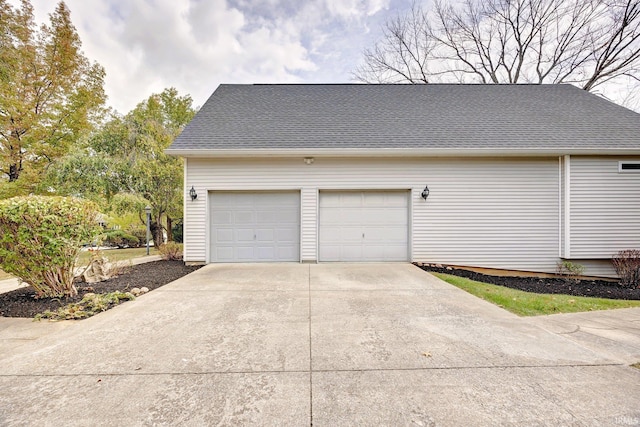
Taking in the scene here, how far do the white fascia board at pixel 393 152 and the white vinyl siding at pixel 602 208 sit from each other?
0.32 meters

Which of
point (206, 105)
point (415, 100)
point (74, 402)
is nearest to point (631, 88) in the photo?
point (415, 100)

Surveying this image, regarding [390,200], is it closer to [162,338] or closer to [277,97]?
[277,97]

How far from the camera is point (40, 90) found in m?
11.3

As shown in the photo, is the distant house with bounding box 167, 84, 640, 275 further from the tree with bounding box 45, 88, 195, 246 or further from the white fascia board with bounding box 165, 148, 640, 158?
the tree with bounding box 45, 88, 195, 246

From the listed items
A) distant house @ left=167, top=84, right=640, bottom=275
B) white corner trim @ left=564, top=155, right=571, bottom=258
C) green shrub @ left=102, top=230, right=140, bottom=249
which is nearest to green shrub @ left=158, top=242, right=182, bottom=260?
distant house @ left=167, top=84, right=640, bottom=275

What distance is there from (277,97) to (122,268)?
23.4 ft

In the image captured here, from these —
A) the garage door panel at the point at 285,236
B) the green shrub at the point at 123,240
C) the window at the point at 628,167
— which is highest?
the window at the point at 628,167

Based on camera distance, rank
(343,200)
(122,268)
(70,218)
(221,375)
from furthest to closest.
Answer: (343,200) < (122,268) < (70,218) < (221,375)

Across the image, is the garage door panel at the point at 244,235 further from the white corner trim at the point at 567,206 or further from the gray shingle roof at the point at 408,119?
the white corner trim at the point at 567,206

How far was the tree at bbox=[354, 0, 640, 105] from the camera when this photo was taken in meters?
13.0

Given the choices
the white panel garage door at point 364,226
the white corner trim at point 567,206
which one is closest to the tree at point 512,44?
the white corner trim at point 567,206

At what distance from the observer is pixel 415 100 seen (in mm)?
9641

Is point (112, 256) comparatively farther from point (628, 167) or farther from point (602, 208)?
point (628, 167)

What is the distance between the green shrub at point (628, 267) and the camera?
6.71 metres
